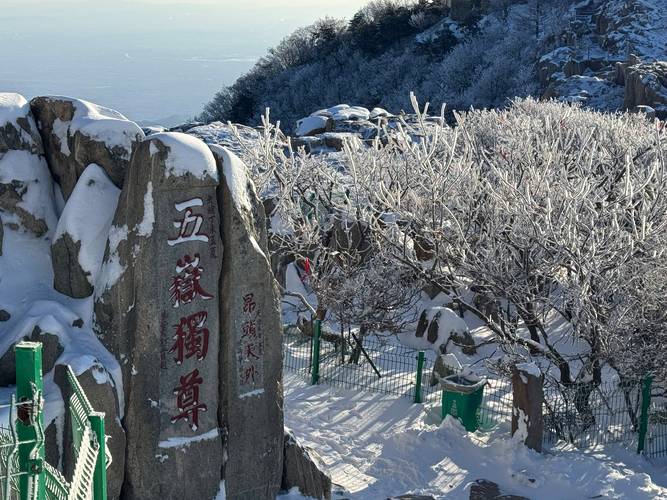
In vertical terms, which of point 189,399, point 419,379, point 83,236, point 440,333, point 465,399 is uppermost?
point 83,236

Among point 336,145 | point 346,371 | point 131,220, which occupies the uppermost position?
point 131,220

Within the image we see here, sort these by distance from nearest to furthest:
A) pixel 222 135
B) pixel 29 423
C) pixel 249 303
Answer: pixel 29 423
pixel 249 303
pixel 222 135

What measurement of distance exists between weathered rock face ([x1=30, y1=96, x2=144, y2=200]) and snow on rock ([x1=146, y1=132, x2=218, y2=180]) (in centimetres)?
75

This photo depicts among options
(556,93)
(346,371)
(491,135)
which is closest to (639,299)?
(346,371)

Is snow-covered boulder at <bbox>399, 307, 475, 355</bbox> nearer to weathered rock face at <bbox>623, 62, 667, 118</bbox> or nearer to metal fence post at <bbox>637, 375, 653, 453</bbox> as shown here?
metal fence post at <bbox>637, 375, 653, 453</bbox>

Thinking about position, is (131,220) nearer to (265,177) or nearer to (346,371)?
(346,371)

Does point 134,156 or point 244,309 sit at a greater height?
point 134,156

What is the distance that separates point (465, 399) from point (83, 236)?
590 centimetres

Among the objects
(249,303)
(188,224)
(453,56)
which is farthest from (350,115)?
(188,224)

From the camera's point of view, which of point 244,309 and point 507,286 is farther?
point 507,286

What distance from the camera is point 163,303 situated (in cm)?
773

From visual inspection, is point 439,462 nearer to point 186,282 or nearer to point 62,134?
point 186,282

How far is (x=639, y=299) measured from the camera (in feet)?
37.3

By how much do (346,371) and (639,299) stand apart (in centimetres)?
505
